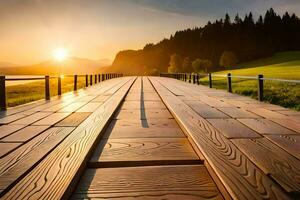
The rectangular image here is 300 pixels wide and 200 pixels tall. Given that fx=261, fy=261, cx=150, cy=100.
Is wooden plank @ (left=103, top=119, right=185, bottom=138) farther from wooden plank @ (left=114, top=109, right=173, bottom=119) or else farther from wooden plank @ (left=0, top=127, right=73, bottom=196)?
wooden plank @ (left=0, top=127, right=73, bottom=196)

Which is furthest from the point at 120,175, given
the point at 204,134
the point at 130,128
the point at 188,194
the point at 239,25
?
the point at 239,25

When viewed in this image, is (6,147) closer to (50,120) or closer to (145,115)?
(50,120)

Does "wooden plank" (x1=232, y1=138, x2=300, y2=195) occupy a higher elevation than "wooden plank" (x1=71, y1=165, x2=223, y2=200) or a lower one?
higher

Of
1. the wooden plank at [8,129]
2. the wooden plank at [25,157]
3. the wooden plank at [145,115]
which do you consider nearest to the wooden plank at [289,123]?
the wooden plank at [145,115]

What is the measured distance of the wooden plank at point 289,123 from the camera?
4.13m

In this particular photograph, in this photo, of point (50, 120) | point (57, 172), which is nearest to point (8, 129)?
point (50, 120)

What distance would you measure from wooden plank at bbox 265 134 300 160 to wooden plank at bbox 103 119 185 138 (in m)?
1.27

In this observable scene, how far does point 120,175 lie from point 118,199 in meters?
0.45

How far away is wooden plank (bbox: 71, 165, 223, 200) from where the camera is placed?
6.80 ft

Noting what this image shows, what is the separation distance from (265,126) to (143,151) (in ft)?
7.65

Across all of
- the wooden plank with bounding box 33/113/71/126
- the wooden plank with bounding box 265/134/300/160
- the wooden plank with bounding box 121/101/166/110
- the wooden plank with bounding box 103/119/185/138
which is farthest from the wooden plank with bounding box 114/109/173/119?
the wooden plank with bounding box 265/134/300/160

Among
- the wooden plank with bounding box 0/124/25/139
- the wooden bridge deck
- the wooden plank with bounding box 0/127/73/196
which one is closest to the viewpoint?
the wooden bridge deck

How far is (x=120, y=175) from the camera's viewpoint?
245cm

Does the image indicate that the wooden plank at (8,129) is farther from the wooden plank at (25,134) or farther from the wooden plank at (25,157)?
the wooden plank at (25,157)
